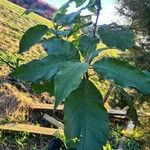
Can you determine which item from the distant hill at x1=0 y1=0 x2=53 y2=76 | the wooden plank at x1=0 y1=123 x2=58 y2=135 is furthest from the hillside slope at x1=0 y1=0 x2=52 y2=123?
the wooden plank at x1=0 y1=123 x2=58 y2=135

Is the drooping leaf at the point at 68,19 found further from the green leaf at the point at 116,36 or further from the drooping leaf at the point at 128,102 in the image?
the drooping leaf at the point at 128,102

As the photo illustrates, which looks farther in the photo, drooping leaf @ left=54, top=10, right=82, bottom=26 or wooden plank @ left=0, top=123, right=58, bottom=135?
wooden plank @ left=0, top=123, right=58, bottom=135

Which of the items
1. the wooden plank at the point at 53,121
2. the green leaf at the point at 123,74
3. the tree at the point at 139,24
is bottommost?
the wooden plank at the point at 53,121

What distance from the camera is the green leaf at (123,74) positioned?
0.82m

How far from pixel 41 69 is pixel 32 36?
0.37 feet

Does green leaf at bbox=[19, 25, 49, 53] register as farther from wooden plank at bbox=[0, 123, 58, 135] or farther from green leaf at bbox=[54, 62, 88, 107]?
wooden plank at bbox=[0, 123, 58, 135]

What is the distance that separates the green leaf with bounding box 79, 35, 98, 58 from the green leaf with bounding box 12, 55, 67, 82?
6cm

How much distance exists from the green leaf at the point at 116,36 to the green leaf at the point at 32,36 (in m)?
0.14

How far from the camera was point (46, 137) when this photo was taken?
5699mm

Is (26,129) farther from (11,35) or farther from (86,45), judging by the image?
(11,35)

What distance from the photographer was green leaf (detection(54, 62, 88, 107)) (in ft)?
2.53

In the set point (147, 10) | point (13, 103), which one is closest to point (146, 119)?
point (147, 10)

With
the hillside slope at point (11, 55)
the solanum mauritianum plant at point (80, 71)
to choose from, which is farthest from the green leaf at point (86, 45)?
the hillside slope at point (11, 55)

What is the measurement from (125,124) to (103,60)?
642cm
